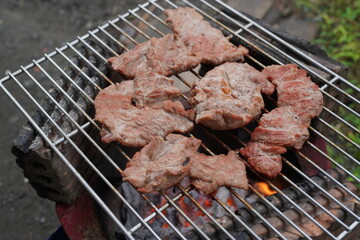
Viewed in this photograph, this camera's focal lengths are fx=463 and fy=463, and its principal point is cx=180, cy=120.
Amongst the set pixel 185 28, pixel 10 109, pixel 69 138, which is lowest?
pixel 10 109

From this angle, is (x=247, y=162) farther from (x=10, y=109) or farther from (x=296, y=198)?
(x=10, y=109)

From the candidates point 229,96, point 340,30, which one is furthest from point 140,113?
point 340,30

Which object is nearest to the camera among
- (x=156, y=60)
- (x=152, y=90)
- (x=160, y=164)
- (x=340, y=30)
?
(x=160, y=164)

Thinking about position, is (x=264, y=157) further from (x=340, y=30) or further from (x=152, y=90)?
(x=340, y=30)

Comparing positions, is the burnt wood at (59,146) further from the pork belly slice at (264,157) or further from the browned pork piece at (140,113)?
the pork belly slice at (264,157)

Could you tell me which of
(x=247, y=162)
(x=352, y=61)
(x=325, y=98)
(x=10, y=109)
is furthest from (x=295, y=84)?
(x=10, y=109)

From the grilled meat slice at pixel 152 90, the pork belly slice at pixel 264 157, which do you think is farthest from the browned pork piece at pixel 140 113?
the pork belly slice at pixel 264 157
